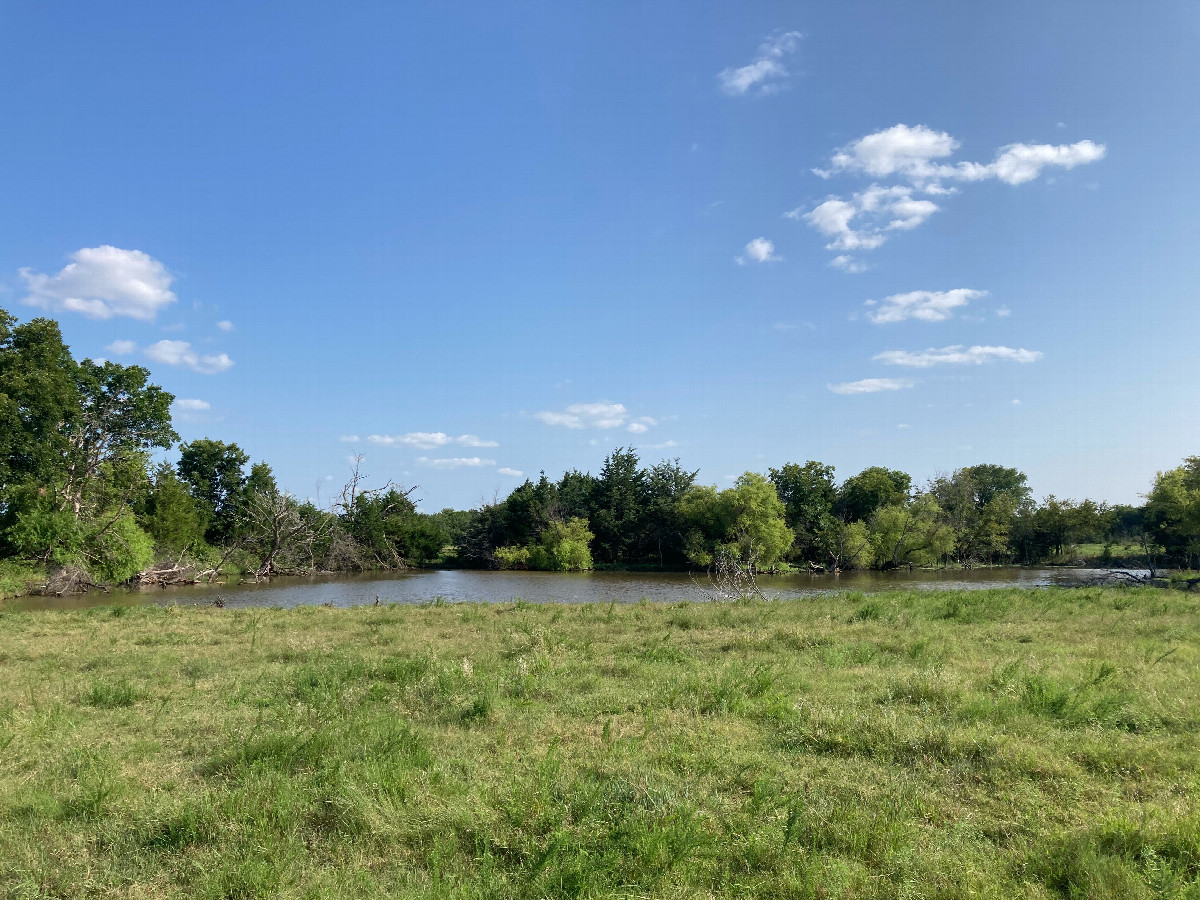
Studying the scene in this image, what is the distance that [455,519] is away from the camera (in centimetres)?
7750

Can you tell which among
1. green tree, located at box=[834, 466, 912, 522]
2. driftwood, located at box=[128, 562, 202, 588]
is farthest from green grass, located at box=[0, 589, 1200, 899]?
green tree, located at box=[834, 466, 912, 522]

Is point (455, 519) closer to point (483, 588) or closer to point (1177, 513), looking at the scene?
point (483, 588)

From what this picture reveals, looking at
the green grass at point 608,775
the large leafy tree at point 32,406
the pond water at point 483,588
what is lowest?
Answer: the pond water at point 483,588

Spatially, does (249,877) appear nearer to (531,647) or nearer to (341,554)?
(531,647)

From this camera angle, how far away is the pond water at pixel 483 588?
105ft

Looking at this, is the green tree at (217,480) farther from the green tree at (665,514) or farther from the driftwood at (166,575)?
the green tree at (665,514)

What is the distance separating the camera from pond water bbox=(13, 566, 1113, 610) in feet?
105

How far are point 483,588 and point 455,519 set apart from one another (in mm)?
37395

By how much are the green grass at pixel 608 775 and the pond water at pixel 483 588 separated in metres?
15.7

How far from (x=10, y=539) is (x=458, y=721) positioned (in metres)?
38.2

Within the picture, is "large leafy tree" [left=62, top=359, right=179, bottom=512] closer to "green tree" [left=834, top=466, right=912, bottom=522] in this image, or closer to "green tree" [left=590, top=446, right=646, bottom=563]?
"green tree" [left=590, top=446, right=646, bottom=563]

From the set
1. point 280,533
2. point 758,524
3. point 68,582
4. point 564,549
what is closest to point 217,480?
Answer: point 280,533

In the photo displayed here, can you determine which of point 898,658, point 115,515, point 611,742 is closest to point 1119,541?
point 898,658

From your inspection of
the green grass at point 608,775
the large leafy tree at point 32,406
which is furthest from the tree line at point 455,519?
the green grass at point 608,775
